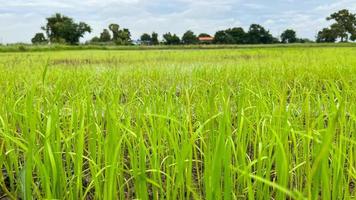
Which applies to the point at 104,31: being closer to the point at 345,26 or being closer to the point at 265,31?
the point at 265,31

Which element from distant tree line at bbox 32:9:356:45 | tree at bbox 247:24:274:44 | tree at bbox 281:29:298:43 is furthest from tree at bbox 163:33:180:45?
tree at bbox 281:29:298:43

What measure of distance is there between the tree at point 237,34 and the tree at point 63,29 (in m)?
18.2

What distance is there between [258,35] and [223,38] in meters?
4.21

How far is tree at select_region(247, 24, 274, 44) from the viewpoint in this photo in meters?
47.1

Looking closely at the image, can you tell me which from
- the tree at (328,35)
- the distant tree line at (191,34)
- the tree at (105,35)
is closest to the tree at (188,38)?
the distant tree line at (191,34)

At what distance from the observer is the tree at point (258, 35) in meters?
47.1

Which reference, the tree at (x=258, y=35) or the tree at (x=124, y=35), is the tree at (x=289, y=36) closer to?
the tree at (x=258, y=35)

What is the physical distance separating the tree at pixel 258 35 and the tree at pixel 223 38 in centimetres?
216

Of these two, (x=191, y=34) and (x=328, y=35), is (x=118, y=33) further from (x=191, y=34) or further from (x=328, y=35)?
(x=328, y=35)

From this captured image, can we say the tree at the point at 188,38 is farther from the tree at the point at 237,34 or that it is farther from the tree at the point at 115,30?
the tree at the point at 115,30

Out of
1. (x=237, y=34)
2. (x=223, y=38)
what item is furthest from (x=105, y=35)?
(x=237, y=34)

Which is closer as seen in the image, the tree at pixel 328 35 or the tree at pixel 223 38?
the tree at pixel 328 35

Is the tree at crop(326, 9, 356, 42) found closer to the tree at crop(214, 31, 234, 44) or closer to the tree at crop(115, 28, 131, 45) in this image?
the tree at crop(214, 31, 234, 44)

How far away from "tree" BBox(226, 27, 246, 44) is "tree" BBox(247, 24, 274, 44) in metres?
0.94
